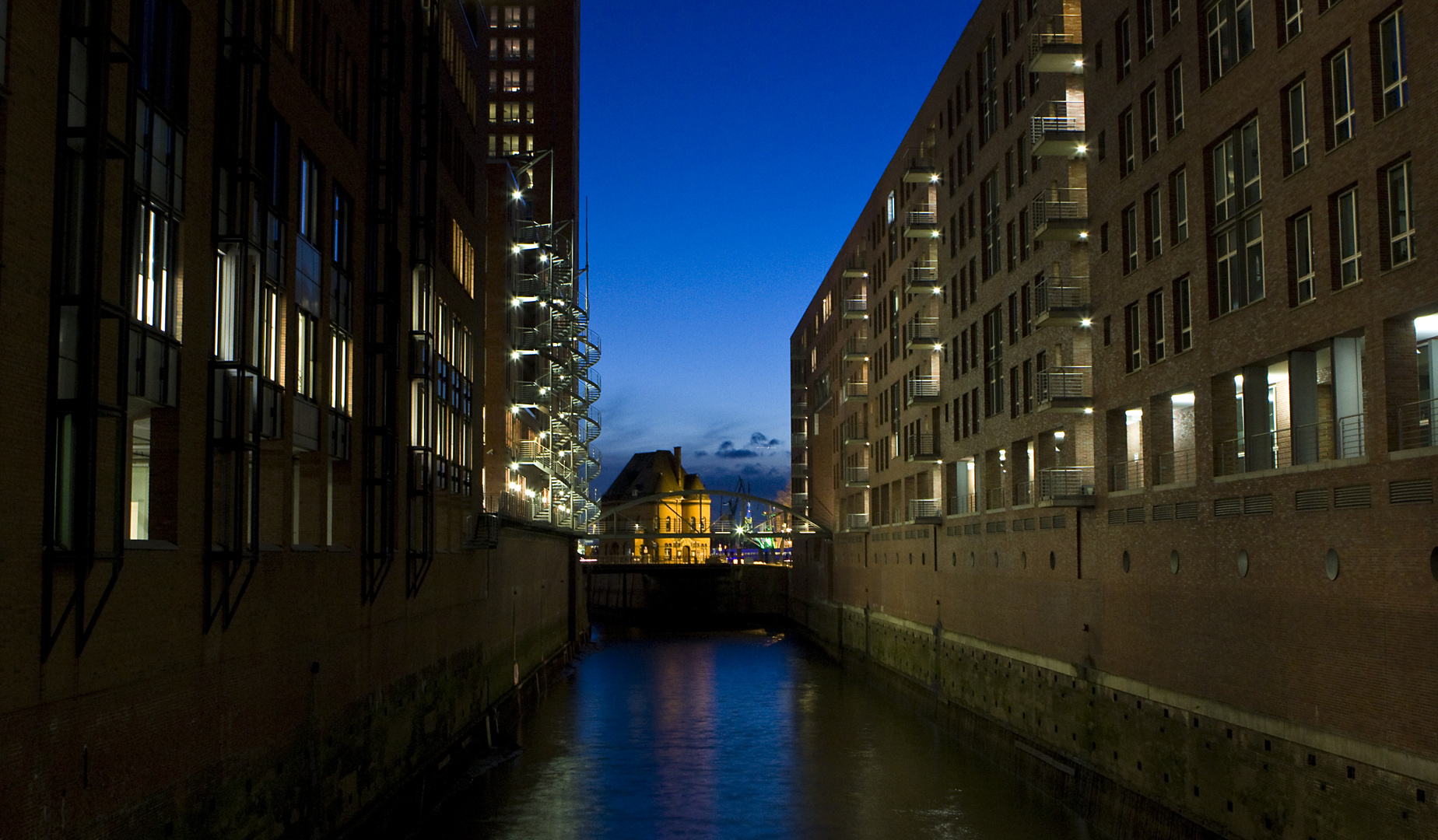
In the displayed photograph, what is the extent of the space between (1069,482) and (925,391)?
16207 millimetres

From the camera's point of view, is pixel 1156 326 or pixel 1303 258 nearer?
pixel 1303 258

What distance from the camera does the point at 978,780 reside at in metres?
30.0

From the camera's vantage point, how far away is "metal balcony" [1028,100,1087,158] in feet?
100

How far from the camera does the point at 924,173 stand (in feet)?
155

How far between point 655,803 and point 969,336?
783 inches

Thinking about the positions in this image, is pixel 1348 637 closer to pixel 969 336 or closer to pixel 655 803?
pixel 655 803

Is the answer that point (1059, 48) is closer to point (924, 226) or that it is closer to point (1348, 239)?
point (1348, 239)

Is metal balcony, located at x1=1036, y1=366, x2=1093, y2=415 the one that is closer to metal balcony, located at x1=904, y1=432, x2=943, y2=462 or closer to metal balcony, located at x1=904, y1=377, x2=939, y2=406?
metal balcony, located at x1=904, y1=432, x2=943, y2=462

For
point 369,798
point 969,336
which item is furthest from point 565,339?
point 369,798

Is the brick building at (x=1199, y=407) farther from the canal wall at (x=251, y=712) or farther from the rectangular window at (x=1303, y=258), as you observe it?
the canal wall at (x=251, y=712)

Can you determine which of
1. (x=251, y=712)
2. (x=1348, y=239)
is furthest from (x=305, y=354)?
(x=1348, y=239)

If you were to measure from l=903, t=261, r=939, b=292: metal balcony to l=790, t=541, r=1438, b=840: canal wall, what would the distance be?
10.2 meters

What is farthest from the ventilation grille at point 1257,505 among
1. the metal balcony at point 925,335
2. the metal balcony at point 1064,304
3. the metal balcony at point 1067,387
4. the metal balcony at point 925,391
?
the metal balcony at point 925,335

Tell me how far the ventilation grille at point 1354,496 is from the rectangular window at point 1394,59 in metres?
5.15
